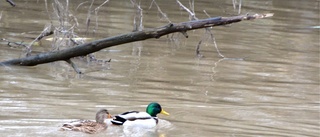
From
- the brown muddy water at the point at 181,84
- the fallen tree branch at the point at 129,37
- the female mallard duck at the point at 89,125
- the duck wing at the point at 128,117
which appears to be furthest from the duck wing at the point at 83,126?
the fallen tree branch at the point at 129,37

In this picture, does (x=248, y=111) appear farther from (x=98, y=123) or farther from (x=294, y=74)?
(x=294, y=74)

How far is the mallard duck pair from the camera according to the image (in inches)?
384

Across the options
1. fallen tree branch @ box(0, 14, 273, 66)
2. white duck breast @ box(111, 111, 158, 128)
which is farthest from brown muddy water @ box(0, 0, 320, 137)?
fallen tree branch @ box(0, 14, 273, 66)

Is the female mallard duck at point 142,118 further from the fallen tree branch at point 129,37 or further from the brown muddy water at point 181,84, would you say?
the fallen tree branch at point 129,37

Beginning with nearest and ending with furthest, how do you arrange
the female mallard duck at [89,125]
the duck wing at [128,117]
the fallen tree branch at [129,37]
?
the female mallard duck at [89,125] → the duck wing at [128,117] → the fallen tree branch at [129,37]

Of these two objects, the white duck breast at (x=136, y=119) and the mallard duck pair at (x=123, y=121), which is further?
the white duck breast at (x=136, y=119)

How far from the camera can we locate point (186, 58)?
15594 mm

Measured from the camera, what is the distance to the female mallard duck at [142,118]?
10.3 meters

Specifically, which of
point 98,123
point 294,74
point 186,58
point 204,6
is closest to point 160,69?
point 186,58

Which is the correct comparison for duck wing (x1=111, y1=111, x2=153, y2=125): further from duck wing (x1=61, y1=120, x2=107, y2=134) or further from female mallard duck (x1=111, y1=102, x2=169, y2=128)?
duck wing (x1=61, y1=120, x2=107, y2=134)

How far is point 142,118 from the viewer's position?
415 inches

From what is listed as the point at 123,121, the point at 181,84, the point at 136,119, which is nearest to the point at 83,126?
the point at 123,121

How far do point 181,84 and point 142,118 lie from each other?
2.69m

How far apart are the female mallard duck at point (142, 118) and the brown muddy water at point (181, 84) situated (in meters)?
0.11
